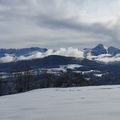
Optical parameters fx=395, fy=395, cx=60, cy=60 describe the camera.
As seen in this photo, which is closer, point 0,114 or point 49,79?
point 0,114

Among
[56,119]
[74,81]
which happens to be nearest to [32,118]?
[56,119]

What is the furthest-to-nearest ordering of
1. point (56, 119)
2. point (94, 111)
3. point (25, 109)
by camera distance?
point (25, 109) < point (94, 111) < point (56, 119)

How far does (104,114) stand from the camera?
9750 mm

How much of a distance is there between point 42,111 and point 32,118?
1295 mm

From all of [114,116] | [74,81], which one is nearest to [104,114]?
[114,116]

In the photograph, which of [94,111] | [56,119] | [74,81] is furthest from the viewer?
[74,81]

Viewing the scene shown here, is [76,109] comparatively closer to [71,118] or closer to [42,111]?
[42,111]

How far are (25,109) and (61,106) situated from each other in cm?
110

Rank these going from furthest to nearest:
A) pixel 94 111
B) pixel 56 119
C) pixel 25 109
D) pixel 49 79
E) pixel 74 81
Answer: pixel 49 79, pixel 74 81, pixel 25 109, pixel 94 111, pixel 56 119

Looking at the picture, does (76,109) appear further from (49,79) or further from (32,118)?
(49,79)

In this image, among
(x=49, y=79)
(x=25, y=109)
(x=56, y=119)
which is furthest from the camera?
(x=49, y=79)

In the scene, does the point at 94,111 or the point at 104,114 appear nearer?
the point at 104,114

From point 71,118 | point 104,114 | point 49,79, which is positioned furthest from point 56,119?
point 49,79

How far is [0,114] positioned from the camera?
10602mm
